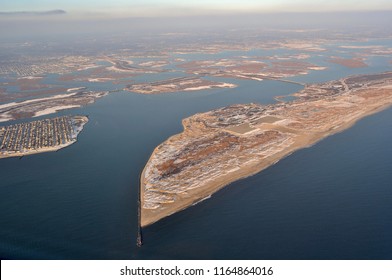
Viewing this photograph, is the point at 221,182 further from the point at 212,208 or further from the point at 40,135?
the point at 40,135

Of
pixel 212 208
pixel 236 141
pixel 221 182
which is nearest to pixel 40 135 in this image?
pixel 236 141

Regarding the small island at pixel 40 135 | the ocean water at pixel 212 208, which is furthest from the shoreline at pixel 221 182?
the small island at pixel 40 135

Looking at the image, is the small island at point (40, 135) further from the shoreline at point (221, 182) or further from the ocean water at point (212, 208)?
the shoreline at point (221, 182)

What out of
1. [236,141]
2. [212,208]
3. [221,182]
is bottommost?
[212,208]

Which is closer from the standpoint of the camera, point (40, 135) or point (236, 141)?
point (236, 141)

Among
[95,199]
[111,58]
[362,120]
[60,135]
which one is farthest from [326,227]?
[111,58]

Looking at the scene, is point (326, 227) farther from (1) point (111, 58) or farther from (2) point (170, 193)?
(1) point (111, 58)
